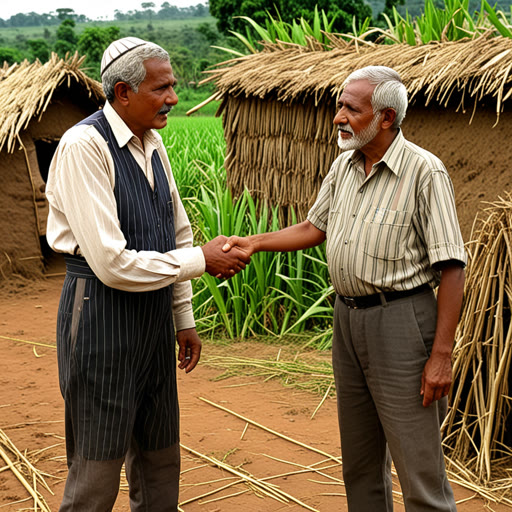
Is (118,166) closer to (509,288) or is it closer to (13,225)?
(509,288)

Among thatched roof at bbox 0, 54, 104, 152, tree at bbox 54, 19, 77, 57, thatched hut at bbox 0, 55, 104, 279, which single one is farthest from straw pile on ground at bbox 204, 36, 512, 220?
tree at bbox 54, 19, 77, 57

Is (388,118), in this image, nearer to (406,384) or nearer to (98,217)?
(406,384)

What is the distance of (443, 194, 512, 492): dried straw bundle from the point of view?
340 centimetres

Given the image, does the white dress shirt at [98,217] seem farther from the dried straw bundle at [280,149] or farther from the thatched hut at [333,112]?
the dried straw bundle at [280,149]

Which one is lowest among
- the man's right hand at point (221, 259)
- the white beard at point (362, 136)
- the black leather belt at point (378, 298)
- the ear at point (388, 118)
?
the black leather belt at point (378, 298)

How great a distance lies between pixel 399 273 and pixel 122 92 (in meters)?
1.12

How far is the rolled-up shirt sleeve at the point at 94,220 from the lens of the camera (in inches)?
90.7

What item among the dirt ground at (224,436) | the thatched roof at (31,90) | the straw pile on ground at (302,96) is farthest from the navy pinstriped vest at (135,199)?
the thatched roof at (31,90)

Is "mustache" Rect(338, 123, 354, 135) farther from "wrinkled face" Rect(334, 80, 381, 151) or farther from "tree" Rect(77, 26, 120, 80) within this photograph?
"tree" Rect(77, 26, 120, 80)

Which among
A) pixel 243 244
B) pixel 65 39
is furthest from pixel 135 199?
pixel 65 39

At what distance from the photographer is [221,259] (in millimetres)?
2852

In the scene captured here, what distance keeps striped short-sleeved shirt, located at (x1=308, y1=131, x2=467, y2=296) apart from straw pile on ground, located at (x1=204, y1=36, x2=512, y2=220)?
101 inches

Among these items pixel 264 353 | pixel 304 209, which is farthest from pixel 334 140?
pixel 264 353

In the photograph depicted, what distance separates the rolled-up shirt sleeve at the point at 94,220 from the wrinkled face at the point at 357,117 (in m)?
0.76
